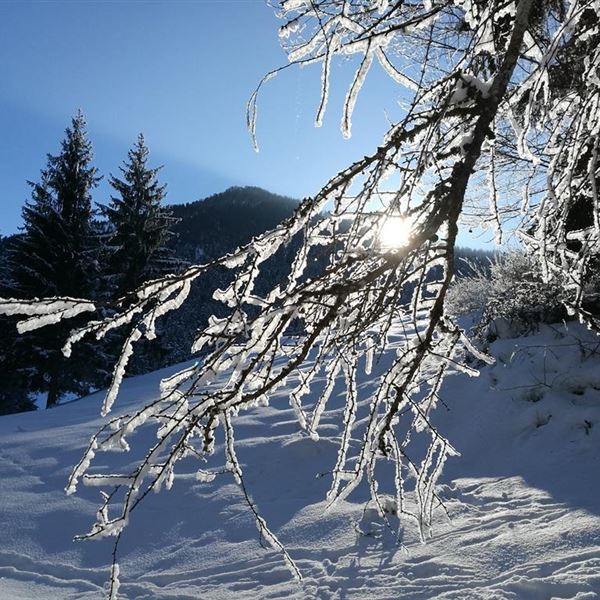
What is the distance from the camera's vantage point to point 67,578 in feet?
11.7

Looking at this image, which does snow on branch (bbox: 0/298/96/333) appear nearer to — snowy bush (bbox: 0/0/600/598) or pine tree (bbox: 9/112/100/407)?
snowy bush (bbox: 0/0/600/598)

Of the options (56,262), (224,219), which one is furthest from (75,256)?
(224,219)

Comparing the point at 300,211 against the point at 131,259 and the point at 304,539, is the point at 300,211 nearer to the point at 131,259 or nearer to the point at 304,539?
the point at 304,539

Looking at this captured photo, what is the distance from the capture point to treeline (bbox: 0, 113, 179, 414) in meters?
17.2

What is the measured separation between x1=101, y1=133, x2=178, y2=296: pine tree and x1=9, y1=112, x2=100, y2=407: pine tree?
5.57 feet

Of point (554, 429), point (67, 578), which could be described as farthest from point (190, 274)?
point (554, 429)

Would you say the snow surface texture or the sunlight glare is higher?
the sunlight glare

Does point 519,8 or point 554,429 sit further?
point 554,429

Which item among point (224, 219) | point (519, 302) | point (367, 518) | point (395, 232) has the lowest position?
point (367, 518)

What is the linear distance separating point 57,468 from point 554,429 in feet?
17.0

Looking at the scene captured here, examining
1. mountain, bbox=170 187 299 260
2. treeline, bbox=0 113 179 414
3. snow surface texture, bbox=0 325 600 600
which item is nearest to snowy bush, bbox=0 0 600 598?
snow surface texture, bbox=0 325 600 600

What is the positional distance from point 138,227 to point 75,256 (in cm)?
371

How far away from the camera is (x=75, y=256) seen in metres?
17.8

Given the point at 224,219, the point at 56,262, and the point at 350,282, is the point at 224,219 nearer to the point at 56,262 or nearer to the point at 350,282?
the point at 56,262
